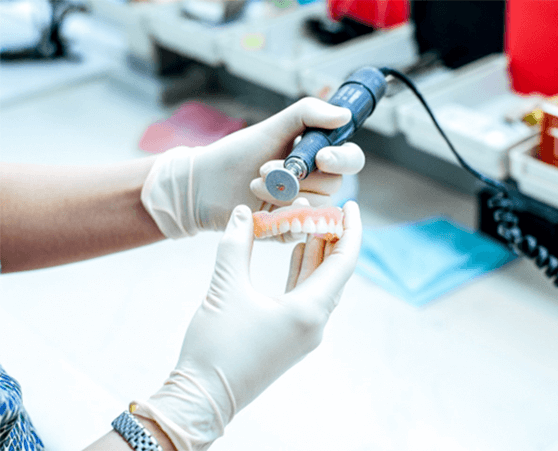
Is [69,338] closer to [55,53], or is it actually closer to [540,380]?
[540,380]

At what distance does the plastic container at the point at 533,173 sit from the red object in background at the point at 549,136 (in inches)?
0.7

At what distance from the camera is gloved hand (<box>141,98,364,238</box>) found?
100 cm

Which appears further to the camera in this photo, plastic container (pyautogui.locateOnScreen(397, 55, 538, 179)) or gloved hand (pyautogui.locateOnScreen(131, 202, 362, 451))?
plastic container (pyautogui.locateOnScreen(397, 55, 538, 179))

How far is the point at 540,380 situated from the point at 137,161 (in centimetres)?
84

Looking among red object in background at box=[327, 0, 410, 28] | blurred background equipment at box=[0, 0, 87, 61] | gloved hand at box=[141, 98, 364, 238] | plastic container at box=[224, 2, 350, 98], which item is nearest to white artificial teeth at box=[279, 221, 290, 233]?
gloved hand at box=[141, 98, 364, 238]

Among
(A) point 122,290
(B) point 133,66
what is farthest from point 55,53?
(A) point 122,290

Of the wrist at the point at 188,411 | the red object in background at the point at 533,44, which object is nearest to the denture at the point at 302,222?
the wrist at the point at 188,411

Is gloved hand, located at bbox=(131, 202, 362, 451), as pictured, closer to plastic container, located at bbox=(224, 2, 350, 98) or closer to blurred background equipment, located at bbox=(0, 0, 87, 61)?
plastic container, located at bbox=(224, 2, 350, 98)

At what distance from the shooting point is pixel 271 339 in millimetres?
766

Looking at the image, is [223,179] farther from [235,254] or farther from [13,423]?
[13,423]

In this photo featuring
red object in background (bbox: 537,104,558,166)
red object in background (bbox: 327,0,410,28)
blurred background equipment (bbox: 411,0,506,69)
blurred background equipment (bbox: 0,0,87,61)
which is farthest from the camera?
blurred background equipment (bbox: 0,0,87,61)

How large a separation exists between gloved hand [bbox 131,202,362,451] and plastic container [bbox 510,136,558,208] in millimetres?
614

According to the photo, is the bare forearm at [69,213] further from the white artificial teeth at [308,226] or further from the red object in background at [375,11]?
the red object in background at [375,11]

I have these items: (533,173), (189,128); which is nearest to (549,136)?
(533,173)
